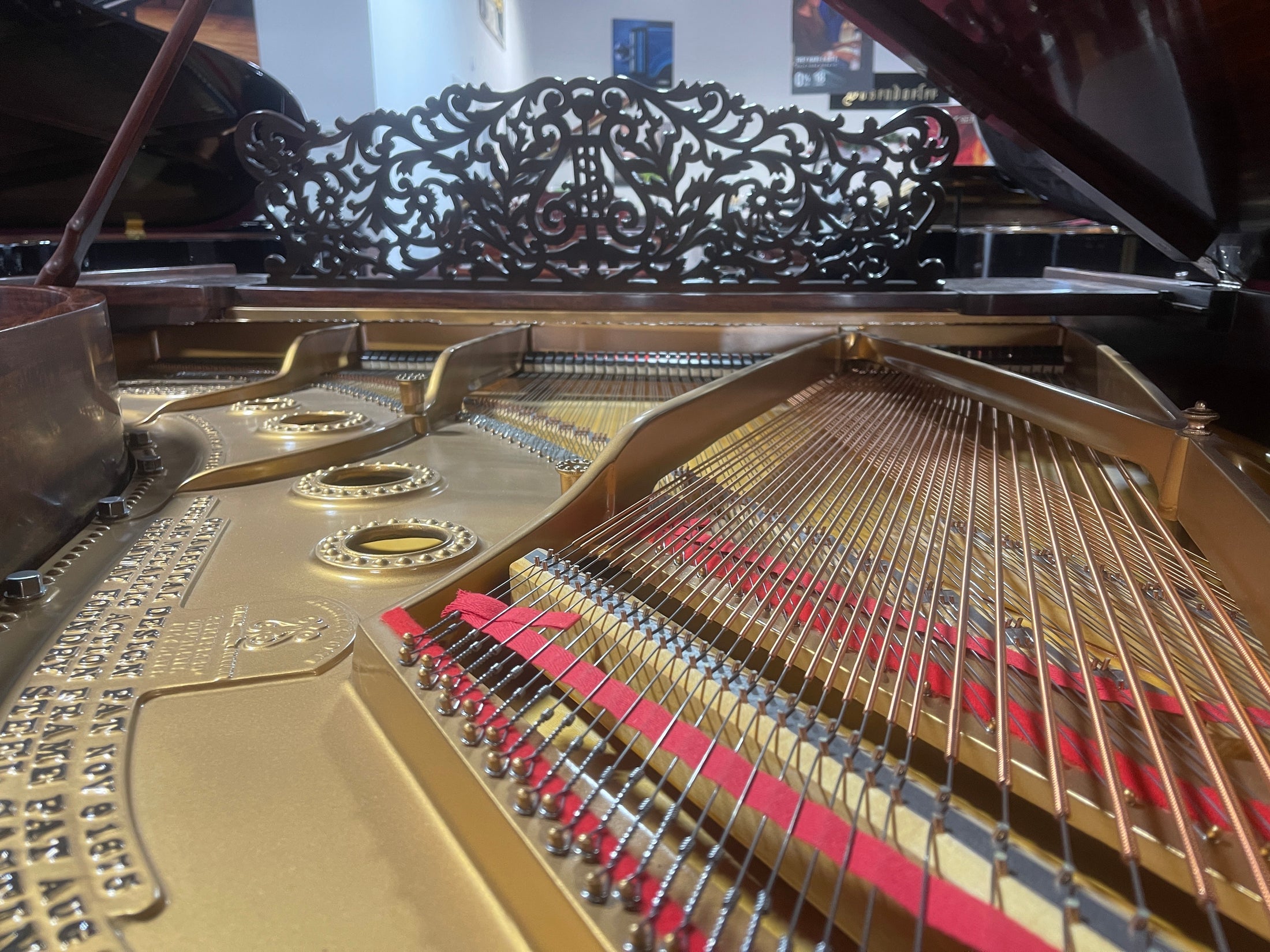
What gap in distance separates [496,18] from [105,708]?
1011 cm

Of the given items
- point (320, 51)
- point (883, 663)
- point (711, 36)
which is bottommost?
point (883, 663)

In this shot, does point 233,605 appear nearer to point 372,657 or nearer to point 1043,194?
point 372,657

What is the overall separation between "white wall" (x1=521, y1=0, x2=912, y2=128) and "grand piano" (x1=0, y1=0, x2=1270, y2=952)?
334 inches

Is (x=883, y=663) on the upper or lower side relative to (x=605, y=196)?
lower

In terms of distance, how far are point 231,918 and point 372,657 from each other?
31cm

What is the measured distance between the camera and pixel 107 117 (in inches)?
136

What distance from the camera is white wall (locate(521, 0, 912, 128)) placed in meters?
10.3

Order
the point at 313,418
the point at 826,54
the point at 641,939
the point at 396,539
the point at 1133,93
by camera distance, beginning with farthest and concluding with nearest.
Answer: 1. the point at 826,54
2. the point at 313,418
3. the point at 1133,93
4. the point at 396,539
5. the point at 641,939

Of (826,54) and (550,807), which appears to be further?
(826,54)

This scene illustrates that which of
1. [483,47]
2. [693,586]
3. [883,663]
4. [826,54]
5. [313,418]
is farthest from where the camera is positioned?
[826,54]

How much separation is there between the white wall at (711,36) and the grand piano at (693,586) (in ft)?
27.9

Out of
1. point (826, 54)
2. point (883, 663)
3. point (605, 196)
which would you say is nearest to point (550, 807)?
point (883, 663)

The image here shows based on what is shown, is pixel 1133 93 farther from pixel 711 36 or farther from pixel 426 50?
pixel 711 36

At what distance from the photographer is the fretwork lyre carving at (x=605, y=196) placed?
2.88 metres
